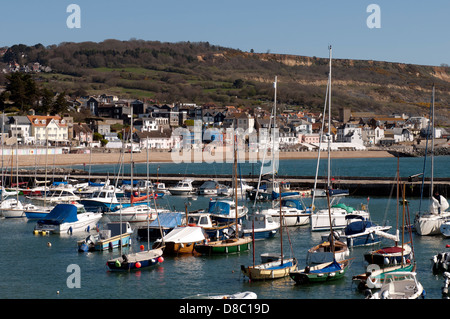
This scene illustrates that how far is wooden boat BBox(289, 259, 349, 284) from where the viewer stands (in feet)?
62.0

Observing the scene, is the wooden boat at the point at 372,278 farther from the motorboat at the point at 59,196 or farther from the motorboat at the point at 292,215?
the motorboat at the point at 59,196

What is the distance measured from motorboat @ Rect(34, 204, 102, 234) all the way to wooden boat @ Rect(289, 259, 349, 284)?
13.4 metres

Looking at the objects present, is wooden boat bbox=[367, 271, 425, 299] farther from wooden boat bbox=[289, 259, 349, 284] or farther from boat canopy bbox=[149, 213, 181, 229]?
boat canopy bbox=[149, 213, 181, 229]

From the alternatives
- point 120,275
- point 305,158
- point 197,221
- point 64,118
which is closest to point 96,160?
point 64,118

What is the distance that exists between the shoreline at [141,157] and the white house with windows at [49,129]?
11.4 metres

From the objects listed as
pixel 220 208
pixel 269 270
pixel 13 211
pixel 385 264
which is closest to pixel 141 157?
pixel 13 211

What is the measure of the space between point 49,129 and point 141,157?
16.3 meters

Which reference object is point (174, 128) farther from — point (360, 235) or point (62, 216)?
point (360, 235)

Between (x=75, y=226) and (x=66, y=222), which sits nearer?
(x=66, y=222)

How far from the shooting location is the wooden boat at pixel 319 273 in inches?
744

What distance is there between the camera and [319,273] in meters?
19.0

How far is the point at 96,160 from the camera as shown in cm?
8506
